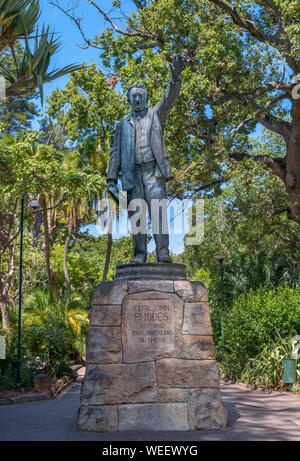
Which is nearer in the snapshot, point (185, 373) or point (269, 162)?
point (185, 373)

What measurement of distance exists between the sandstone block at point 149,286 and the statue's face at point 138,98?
235 cm

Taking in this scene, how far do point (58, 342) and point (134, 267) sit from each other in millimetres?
6407

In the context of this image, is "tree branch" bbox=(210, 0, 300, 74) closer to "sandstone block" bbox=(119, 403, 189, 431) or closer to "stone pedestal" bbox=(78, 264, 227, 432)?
"stone pedestal" bbox=(78, 264, 227, 432)

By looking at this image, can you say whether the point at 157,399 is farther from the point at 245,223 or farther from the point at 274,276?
the point at 274,276

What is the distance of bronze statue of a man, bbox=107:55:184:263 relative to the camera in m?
6.49

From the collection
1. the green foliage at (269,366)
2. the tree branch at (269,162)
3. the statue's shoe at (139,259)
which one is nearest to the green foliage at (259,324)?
the green foliage at (269,366)

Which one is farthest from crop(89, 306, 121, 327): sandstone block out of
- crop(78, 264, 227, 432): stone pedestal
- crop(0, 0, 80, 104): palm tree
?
crop(0, 0, 80, 104): palm tree

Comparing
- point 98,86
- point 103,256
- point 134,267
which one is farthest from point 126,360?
point 103,256

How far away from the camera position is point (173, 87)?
21.1 feet

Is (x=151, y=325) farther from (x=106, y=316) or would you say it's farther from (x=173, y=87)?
(x=173, y=87)

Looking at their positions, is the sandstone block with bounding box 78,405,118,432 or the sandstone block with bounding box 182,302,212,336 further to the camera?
the sandstone block with bounding box 182,302,212,336

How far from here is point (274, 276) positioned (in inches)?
659

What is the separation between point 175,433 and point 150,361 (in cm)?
79

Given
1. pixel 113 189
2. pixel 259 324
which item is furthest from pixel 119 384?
pixel 259 324
